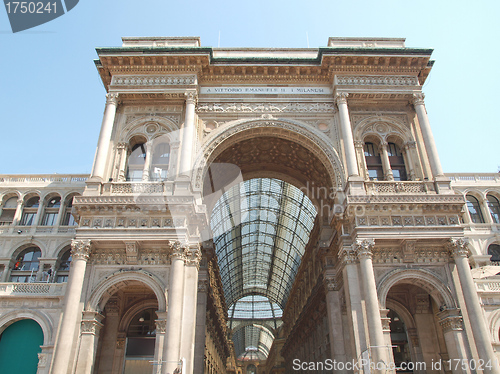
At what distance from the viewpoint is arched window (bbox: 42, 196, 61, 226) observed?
99.1ft

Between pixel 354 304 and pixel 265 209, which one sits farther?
pixel 265 209

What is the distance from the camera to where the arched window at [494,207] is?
31250 mm

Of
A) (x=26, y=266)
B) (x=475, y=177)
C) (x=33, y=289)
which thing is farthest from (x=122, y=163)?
(x=475, y=177)

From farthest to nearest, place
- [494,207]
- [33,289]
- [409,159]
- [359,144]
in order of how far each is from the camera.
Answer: [494,207]
[359,144]
[409,159]
[33,289]

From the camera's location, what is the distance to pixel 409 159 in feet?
83.1

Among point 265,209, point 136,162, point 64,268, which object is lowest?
point 64,268

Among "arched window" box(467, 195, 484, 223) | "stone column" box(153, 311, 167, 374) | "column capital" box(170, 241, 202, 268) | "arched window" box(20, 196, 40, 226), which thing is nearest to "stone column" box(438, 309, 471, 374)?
"arched window" box(467, 195, 484, 223)

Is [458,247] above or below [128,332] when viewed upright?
above

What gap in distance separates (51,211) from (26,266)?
4.26 meters

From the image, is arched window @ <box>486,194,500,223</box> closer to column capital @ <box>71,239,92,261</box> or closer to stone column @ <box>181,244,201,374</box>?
stone column @ <box>181,244,201,374</box>

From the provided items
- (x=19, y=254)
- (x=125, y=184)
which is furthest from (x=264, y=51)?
(x=19, y=254)

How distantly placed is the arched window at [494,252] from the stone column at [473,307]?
1035 centimetres

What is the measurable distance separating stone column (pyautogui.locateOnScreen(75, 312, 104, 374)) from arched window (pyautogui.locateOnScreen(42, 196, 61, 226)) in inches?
473

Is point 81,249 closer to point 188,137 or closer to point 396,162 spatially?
point 188,137
